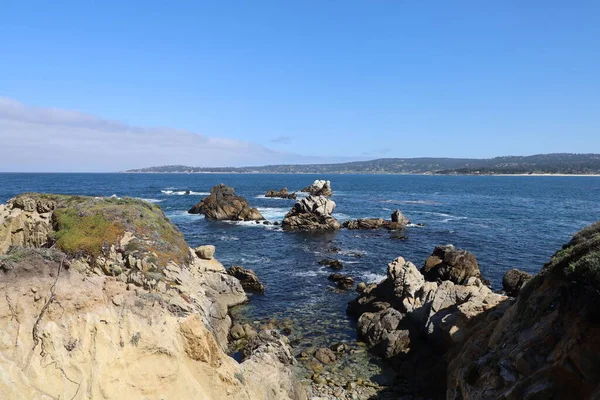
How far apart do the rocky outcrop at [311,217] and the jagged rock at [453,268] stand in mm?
29273

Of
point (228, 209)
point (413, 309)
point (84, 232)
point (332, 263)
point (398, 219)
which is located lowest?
point (332, 263)

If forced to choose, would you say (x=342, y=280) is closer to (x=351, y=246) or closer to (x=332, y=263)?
(x=332, y=263)

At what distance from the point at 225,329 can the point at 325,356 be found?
7360 mm

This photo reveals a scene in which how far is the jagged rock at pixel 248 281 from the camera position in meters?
34.3

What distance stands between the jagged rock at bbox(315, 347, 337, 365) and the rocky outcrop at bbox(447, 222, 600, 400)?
24.9 feet

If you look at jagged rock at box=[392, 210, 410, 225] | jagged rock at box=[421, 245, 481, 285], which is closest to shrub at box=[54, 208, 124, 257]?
jagged rock at box=[421, 245, 481, 285]

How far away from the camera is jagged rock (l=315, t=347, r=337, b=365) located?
73.0 feet

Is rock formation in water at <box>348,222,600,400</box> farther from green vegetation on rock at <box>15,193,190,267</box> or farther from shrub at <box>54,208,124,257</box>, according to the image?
shrub at <box>54,208,124,257</box>

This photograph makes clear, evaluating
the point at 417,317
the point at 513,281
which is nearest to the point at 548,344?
the point at 417,317

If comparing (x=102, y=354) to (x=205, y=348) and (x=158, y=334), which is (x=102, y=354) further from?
(x=205, y=348)

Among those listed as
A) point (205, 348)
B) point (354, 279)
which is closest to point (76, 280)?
point (205, 348)

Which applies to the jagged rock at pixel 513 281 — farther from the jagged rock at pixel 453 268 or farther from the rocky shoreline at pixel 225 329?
the jagged rock at pixel 453 268

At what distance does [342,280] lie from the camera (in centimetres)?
3653

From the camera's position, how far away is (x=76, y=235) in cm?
2631
